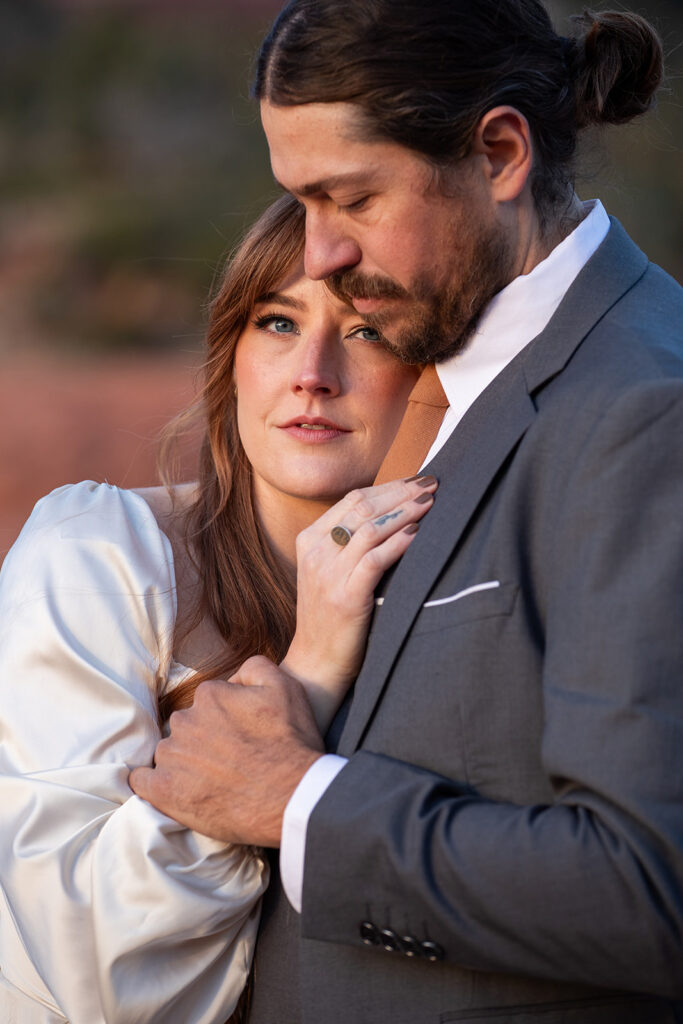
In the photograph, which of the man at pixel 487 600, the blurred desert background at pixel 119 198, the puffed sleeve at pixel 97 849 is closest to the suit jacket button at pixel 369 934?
the man at pixel 487 600

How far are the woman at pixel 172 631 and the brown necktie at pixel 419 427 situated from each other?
0.22 meters

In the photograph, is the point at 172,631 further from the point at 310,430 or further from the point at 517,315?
the point at 517,315

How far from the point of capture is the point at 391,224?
5.95 ft

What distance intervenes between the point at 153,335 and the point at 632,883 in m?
14.4

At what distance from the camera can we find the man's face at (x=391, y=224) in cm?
180

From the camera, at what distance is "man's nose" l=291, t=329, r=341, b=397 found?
2406 mm

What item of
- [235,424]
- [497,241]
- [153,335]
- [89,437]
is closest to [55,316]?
[153,335]

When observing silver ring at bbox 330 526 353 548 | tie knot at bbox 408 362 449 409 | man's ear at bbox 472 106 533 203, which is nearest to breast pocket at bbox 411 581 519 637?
silver ring at bbox 330 526 353 548

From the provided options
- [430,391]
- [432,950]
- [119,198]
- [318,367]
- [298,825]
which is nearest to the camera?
[432,950]

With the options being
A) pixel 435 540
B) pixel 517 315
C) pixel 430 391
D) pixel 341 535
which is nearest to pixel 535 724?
pixel 435 540

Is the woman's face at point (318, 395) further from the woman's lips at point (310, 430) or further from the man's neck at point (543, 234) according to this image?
the man's neck at point (543, 234)

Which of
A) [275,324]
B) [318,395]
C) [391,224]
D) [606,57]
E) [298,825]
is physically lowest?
[298,825]

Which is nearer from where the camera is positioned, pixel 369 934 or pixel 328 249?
pixel 369 934

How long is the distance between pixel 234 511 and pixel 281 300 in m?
0.49
